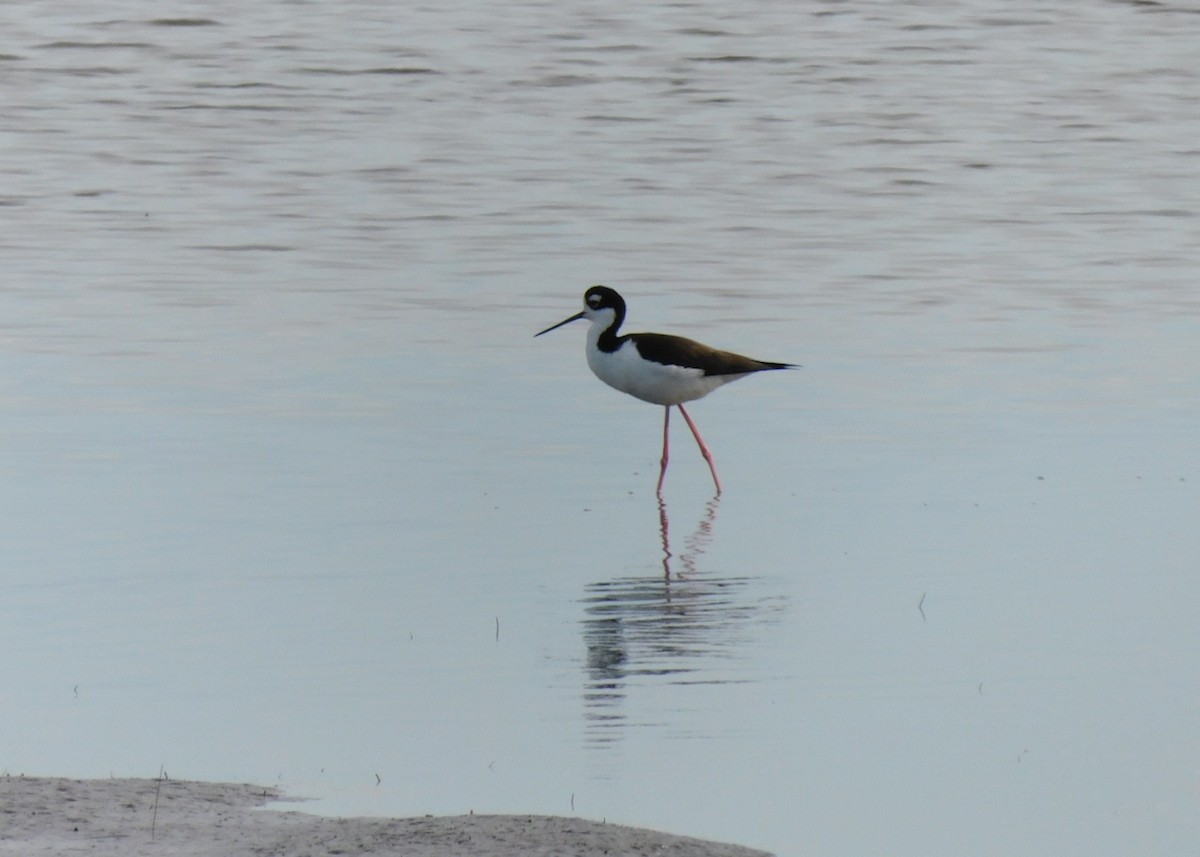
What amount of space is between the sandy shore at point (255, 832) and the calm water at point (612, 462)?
0.87ft

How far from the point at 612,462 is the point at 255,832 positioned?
573 cm

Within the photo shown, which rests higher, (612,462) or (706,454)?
(706,454)

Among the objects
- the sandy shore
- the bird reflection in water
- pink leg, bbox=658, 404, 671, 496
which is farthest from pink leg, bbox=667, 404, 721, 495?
the sandy shore

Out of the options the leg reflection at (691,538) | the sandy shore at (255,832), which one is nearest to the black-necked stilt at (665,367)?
the leg reflection at (691,538)

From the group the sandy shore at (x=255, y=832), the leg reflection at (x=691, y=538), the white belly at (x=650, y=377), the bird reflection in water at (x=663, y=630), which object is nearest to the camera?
the sandy shore at (x=255, y=832)

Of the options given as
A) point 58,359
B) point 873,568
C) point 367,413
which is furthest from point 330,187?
point 873,568

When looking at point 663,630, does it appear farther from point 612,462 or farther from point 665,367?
point 665,367

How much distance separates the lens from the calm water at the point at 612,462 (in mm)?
5984

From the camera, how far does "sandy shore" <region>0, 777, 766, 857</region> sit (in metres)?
5.00

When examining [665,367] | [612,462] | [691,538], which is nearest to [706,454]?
[612,462]

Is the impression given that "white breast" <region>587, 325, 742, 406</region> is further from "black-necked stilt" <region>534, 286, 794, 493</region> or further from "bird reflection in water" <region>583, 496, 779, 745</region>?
"bird reflection in water" <region>583, 496, 779, 745</region>

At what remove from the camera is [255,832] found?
203 inches

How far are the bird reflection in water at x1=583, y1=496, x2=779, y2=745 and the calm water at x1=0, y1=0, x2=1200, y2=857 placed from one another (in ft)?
0.09

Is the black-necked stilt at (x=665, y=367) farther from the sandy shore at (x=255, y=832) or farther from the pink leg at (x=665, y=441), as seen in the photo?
the sandy shore at (x=255, y=832)
